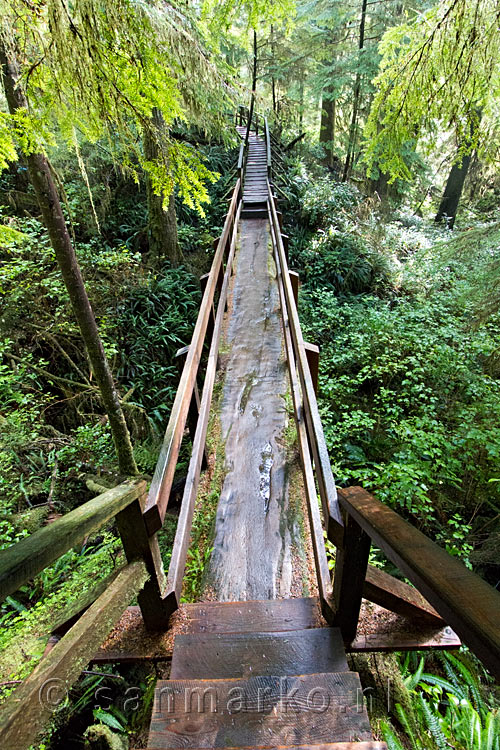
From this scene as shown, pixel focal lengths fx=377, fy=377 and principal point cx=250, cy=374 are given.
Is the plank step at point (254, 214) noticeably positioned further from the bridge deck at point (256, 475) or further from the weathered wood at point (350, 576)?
the weathered wood at point (350, 576)

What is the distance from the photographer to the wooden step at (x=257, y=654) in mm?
1813

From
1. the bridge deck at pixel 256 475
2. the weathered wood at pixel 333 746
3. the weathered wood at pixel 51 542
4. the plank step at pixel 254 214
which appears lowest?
the bridge deck at pixel 256 475

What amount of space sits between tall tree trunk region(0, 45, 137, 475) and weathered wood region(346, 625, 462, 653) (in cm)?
399

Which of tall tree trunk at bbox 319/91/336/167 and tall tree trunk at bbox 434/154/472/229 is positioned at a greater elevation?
tall tree trunk at bbox 319/91/336/167

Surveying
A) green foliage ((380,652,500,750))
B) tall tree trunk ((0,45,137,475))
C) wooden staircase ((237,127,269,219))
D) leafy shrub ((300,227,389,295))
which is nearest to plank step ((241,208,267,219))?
wooden staircase ((237,127,269,219))

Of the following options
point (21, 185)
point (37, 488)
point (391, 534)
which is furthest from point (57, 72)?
point (21, 185)

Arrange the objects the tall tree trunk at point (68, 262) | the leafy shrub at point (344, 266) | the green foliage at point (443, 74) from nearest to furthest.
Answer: the green foliage at point (443, 74), the tall tree trunk at point (68, 262), the leafy shrub at point (344, 266)

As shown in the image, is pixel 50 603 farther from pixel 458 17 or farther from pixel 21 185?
pixel 21 185

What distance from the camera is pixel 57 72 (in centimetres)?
212

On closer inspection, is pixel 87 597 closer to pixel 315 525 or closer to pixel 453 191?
pixel 315 525

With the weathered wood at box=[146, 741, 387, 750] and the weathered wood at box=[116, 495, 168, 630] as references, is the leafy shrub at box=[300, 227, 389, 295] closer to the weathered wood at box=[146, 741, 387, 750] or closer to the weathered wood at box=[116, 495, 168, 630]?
the weathered wood at box=[116, 495, 168, 630]

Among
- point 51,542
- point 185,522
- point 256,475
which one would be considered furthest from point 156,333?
point 51,542
